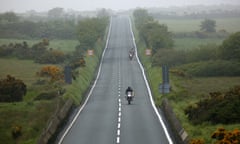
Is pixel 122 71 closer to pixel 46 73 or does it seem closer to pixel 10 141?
pixel 46 73

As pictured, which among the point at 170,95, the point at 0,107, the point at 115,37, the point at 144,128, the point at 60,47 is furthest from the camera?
the point at 115,37

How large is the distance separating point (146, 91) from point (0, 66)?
35197mm

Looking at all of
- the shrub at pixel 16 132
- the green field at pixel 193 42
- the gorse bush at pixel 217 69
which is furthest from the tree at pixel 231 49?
the shrub at pixel 16 132

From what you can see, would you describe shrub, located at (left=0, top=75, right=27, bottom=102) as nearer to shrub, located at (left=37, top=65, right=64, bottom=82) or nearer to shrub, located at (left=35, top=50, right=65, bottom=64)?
shrub, located at (left=37, top=65, right=64, bottom=82)

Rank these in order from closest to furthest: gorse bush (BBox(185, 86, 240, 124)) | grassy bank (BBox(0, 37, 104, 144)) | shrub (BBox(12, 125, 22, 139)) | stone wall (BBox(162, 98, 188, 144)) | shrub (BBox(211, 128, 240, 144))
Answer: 1. shrub (BBox(211, 128, 240, 144))
2. stone wall (BBox(162, 98, 188, 144))
3. gorse bush (BBox(185, 86, 240, 124))
4. shrub (BBox(12, 125, 22, 139))
5. grassy bank (BBox(0, 37, 104, 144))

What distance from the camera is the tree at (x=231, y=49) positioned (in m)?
76.9

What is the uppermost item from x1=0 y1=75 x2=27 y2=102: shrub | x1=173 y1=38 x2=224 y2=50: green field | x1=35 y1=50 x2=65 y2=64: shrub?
x1=0 y1=75 x2=27 y2=102: shrub

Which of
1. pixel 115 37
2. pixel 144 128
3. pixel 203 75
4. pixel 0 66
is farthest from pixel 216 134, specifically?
pixel 115 37

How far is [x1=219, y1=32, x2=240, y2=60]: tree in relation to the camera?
76.9 meters

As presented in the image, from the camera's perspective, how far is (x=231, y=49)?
7756cm

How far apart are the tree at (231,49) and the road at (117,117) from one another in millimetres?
13080

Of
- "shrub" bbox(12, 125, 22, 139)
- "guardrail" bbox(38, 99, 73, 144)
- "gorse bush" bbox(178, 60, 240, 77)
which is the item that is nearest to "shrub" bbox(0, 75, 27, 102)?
"guardrail" bbox(38, 99, 73, 144)

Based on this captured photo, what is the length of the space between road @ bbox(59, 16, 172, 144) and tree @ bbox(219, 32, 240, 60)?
13080 millimetres

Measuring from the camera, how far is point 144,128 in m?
37.6
